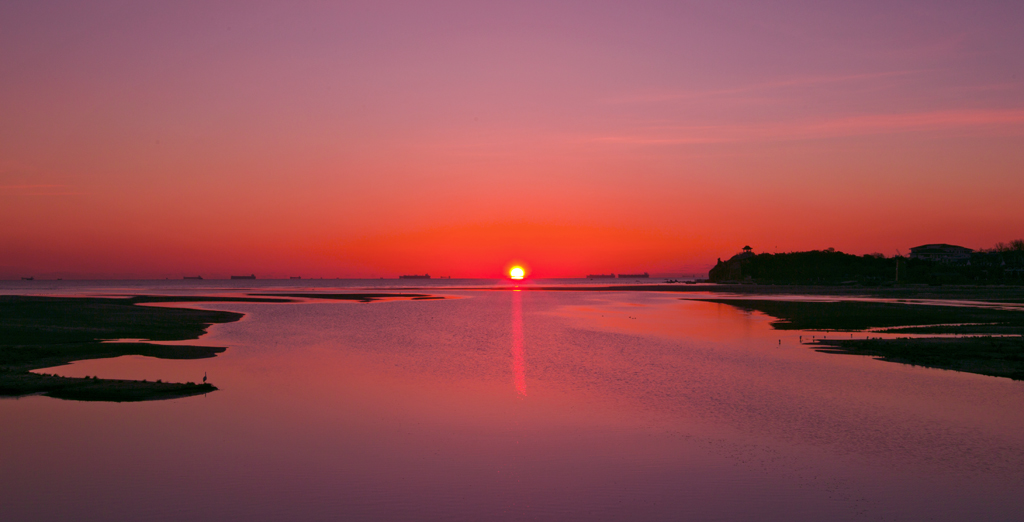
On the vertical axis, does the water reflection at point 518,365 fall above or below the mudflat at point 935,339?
below

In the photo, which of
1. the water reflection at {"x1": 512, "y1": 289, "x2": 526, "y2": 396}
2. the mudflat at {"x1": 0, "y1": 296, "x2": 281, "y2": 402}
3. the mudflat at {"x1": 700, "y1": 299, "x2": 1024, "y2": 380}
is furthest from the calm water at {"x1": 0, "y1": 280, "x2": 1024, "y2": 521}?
the mudflat at {"x1": 700, "y1": 299, "x2": 1024, "y2": 380}

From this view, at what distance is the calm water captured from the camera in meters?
11.9

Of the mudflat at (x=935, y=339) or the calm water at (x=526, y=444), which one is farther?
the mudflat at (x=935, y=339)

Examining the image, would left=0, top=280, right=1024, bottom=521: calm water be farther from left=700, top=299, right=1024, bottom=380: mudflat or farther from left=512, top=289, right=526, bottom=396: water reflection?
left=700, top=299, right=1024, bottom=380: mudflat

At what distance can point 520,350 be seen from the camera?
37250 mm

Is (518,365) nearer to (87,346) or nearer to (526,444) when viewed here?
(526,444)

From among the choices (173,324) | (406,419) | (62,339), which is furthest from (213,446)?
(173,324)

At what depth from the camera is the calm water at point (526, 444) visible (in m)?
11.9

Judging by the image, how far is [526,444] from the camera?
16438 mm

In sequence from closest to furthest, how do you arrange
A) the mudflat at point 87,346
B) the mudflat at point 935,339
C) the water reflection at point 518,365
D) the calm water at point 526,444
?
the calm water at point 526,444 < the mudflat at point 87,346 < the water reflection at point 518,365 < the mudflat at point 935,339

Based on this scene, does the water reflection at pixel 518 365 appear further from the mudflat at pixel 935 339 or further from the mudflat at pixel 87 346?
the mudflat at pixel 935 339

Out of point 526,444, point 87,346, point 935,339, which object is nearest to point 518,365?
point 526,444

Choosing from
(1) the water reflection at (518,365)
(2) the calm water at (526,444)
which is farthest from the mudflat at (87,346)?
(1) the water reflection at (518,365)

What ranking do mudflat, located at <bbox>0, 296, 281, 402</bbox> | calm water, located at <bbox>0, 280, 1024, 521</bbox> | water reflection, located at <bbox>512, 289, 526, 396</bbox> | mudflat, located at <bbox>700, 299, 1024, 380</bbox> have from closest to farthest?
calm water, located at <bbox>0, 280, 1024, 521</bbox> < mudflat, located at <bbox>0, 296, 281, 402</bbox> < water reflection, located at <bbox>512, 289, 526, 396</bbox> < mudflat, located at <bbox>700, 299, 1024, 380</bbox>
